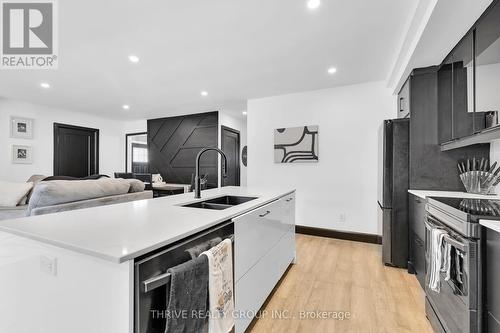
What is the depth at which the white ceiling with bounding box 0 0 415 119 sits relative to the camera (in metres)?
1.91

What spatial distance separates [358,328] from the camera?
163 centimetres

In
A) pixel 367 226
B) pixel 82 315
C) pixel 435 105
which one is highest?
pixel 435 105

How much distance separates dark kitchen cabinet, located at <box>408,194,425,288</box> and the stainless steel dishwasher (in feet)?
7.30

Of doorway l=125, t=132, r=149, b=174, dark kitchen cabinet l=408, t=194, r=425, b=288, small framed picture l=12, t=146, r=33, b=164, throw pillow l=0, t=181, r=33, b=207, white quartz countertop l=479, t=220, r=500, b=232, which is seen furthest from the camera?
doorway l=125, t=132, r=149, b=174

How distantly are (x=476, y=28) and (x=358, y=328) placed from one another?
2431 millimetres

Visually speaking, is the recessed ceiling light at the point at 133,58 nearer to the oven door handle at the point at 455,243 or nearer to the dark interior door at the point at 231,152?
the dark interior door at the point at 231,152

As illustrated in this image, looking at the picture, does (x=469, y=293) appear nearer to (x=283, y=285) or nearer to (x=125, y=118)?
(x=283, y=285)

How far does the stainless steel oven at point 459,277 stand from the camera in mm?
1137

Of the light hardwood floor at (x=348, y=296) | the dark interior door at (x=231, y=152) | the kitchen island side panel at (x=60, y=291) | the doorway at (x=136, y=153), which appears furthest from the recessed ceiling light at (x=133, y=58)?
the doorway at (x=136, y=153)

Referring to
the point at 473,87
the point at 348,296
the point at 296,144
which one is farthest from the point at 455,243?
the point at 296,144

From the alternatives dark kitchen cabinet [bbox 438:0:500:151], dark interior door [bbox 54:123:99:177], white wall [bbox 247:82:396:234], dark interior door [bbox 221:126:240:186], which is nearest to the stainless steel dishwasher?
dark kitchen cabinet [bbox 438:0:500:151]

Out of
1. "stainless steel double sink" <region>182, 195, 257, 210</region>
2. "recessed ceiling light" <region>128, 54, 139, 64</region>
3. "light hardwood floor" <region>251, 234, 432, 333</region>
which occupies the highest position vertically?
"recessed ceiling light" <region>128, 54, 139, 64</region>

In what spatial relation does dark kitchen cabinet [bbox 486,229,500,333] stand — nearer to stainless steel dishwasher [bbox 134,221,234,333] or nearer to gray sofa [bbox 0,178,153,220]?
stainless steel dishwasher [bbox 134,221,234,333]

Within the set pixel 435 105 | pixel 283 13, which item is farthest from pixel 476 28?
pixel 283 13
